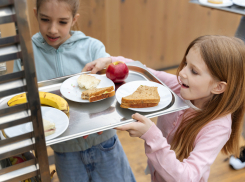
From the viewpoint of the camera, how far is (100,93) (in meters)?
0.95

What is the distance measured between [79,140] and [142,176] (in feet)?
2.87

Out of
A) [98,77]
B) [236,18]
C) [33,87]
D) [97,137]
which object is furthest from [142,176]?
[236,18]

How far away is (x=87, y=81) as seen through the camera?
1.04 meters

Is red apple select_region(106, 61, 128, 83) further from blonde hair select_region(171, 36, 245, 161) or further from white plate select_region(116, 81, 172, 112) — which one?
blonde hair select_region(171, 36, 245, 161)

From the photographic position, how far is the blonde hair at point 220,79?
981mm

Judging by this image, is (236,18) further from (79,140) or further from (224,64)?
(79,140)

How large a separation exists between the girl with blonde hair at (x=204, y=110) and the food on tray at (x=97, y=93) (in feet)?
0.66

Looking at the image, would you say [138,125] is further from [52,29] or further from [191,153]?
[52,29]

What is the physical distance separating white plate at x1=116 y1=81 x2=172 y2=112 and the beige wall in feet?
5.24

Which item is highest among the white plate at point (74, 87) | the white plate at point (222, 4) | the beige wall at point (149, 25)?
the white plate at point (222, 4)

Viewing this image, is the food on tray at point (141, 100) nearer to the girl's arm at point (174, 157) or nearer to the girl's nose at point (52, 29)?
the girl's arm at point (174, 157)

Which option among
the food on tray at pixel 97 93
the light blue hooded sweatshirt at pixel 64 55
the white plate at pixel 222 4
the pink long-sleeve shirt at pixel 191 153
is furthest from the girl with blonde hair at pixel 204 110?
the white plate at pixel 222 4

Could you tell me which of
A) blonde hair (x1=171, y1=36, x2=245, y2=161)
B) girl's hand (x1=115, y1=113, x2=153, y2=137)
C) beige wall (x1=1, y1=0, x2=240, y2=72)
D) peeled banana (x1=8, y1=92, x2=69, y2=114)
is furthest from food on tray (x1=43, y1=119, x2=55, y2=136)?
beige wall (x1=1, y1=0, x2=240, y2=72)

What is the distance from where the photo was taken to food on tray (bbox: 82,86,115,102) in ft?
3.07
